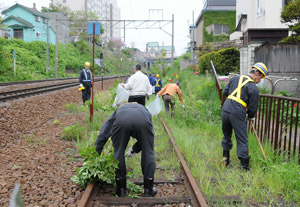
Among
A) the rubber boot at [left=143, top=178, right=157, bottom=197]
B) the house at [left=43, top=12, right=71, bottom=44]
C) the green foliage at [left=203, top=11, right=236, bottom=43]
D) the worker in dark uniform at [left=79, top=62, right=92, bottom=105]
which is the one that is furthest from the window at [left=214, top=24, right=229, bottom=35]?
the rubber boot at [left=143, top=178, right=157, bottom=197]

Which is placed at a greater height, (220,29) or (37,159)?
(220,29)

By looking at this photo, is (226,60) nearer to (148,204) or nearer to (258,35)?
(258,35)

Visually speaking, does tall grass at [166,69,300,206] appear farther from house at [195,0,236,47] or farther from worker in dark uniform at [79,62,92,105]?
house at [195,0,236,47]

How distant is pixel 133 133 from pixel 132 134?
0.04 metres

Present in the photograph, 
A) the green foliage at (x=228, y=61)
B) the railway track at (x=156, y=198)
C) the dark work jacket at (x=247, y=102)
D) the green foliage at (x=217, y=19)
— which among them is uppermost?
the green foliage at (x=217, y=19)

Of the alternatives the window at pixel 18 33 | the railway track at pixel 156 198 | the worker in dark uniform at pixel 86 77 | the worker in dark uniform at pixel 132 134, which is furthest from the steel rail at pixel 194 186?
the window at pixel 18 33

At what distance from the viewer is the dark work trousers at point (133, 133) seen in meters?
3.99

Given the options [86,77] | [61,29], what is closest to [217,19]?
[86,77]

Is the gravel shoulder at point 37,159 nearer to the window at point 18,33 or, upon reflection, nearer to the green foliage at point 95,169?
the green foliage at point 95,169

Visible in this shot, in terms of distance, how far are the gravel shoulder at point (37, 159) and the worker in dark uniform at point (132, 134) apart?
68cm

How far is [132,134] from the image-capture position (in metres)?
4.13

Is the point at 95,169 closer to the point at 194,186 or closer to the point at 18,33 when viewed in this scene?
the point at 194,186

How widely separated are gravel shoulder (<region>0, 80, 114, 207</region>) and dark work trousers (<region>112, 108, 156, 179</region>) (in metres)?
0.76

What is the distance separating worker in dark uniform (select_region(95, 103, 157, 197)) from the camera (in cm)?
399
